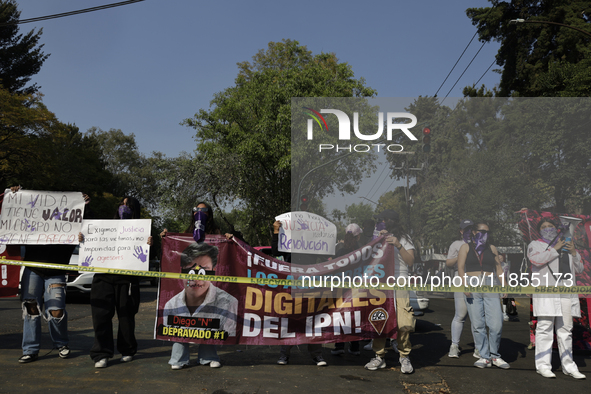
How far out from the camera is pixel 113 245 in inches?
232

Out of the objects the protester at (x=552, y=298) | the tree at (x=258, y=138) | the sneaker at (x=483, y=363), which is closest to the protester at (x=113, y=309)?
the sneaker at (x=483, y=363)

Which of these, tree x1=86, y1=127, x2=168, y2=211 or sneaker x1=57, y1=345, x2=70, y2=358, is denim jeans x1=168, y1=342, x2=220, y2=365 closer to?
sneaker x1=57, y1=345, x2=70, y2=358

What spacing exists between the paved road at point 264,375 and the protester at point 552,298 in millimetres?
220

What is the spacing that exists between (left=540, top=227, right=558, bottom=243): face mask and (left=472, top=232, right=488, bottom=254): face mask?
0.70m

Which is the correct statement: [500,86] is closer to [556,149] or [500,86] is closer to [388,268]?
[556,149]

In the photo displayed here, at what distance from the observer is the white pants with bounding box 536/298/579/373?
17.9 feet

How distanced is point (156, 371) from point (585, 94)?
62.2 feet

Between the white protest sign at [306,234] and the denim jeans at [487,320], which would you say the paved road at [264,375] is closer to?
the denim jeans at [487,320]

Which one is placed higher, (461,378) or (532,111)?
(532,111)

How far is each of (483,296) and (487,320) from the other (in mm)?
308

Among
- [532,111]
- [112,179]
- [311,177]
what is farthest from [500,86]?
[112,179]

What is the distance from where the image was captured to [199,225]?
5738mm

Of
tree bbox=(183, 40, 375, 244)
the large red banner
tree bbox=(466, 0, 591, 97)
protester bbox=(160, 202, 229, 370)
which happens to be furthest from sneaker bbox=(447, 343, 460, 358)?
tree bbox=(466, 0, 591, 97)

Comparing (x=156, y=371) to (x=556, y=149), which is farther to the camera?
(x=556, y=149)
